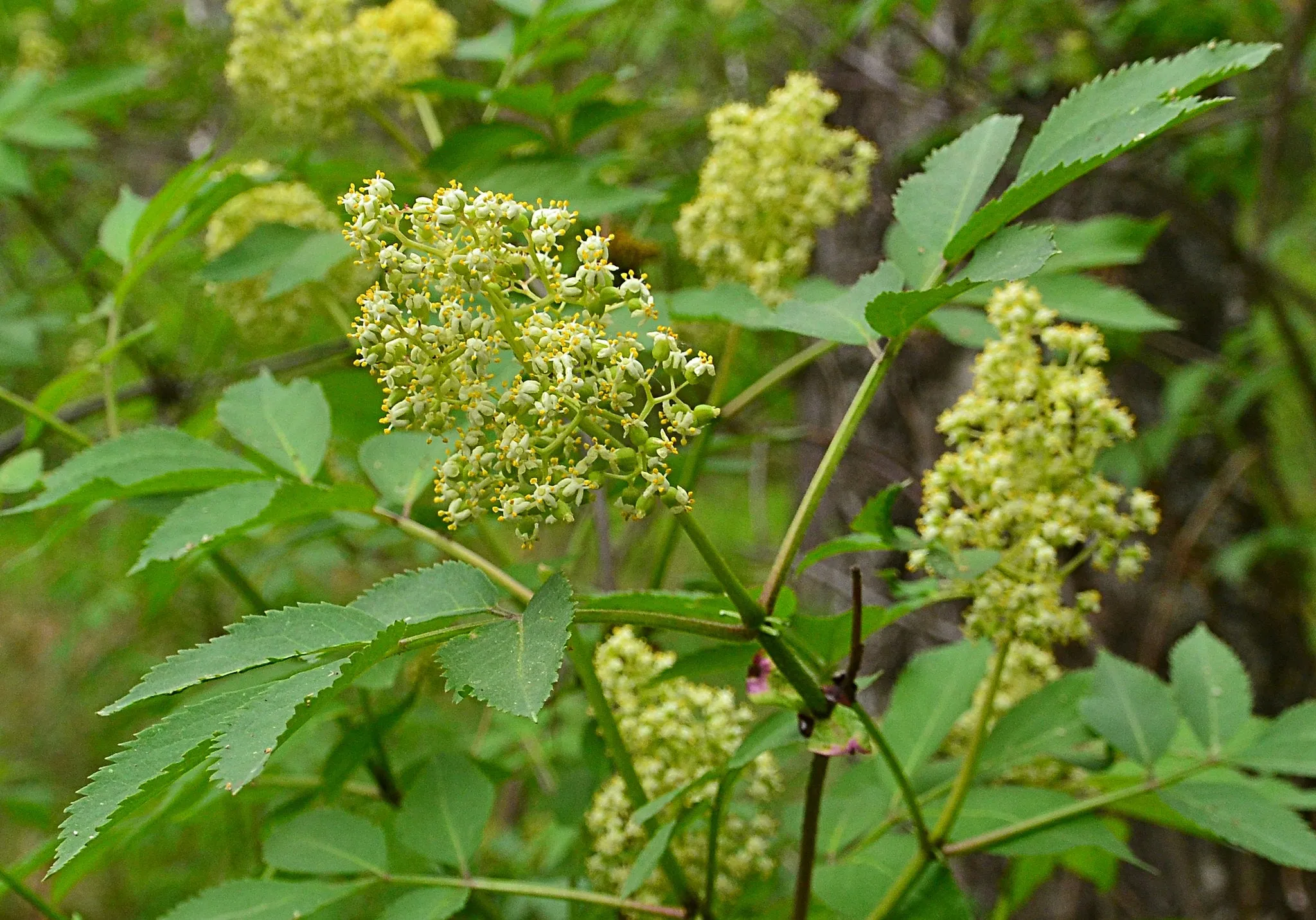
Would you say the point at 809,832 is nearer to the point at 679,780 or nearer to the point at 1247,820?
the point at 679,780

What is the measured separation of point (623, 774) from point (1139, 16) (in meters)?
3.01

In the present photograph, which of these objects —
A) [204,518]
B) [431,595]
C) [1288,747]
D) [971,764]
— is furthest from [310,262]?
[1288,747]

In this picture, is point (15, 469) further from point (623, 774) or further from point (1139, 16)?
point (1139, 16)

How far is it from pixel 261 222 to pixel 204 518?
1207mm

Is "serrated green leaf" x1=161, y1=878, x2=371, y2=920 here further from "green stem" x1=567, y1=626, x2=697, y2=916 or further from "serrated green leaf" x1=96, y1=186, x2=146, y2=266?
"serrated green leaf" x1=96, y1=186, x2=146, y2=266

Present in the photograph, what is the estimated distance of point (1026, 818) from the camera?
1671 millimetres

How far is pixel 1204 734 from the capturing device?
177 cm

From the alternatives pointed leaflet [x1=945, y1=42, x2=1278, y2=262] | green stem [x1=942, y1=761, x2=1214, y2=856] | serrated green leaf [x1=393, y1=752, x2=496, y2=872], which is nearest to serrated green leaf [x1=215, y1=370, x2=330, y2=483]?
serrated green leaf [x1=393, y1=752, x2=496, y2=872]

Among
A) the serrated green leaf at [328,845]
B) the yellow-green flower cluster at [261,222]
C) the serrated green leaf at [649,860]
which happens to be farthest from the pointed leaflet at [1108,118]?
the yellow-green flower cluster at [261,222]

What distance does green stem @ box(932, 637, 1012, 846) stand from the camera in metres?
1.58

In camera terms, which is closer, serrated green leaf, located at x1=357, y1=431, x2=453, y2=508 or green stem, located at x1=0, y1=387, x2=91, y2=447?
serrated green leaf, located at x1=357, y1=431, x2=453, y2=508

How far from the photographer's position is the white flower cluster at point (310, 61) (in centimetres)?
262

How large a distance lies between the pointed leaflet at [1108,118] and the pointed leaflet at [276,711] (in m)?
0.85

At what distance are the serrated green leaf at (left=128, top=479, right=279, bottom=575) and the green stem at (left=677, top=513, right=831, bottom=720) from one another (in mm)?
674
